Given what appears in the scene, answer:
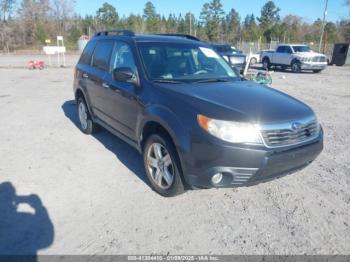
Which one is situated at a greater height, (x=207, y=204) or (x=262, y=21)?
(x=262, y=21)

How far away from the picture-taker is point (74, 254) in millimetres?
2625

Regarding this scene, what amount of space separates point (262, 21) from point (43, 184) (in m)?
82.3

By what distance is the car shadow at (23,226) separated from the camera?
2656 mm

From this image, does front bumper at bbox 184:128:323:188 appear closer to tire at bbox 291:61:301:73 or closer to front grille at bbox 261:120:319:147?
front grille at bbox 261:120:319:147

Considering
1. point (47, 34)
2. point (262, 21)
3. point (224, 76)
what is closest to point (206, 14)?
point (262, 21)

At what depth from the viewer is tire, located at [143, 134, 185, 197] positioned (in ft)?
10.7

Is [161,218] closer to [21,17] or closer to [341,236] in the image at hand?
[341,236]

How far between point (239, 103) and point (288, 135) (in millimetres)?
597

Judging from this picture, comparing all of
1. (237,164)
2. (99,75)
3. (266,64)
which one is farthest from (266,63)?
(237,164)

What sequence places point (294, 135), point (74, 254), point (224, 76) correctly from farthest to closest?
point (224, 76)
point (294, 135)
point (74, 254)

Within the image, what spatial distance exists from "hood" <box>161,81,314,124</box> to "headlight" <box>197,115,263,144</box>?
6cm

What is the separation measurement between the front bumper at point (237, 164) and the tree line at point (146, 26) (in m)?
50.9

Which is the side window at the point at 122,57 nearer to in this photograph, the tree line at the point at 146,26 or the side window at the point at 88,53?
the side window at the point at 88,53

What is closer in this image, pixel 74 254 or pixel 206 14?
pixel 74 254
